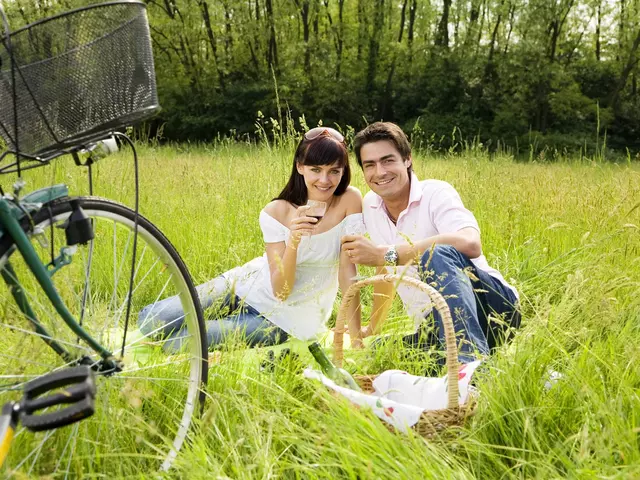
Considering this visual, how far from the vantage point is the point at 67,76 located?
1368 mm

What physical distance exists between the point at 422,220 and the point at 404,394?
38.6 inches

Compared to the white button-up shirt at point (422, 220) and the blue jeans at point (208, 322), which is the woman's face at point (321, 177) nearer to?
the white button-up shirt at point (422, 220)

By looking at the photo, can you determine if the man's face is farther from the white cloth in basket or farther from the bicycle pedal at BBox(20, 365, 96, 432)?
the bicycle pedal at BBox(20, 365, 96, 432)

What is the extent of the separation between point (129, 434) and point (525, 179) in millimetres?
4415

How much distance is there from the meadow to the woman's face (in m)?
0.73

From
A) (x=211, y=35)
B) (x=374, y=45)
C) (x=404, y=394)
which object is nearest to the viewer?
(x=404, y=394)

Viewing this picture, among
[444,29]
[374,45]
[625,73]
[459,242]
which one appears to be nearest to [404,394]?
[459,242]

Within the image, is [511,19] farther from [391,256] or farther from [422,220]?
[391,256]

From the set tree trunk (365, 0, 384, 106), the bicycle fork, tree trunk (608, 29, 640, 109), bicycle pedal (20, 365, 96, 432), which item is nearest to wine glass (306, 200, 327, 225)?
the bicycle fork

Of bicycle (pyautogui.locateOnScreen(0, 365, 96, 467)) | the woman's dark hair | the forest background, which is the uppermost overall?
the woman's dark hair

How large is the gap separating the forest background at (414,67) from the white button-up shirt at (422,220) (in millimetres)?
16437

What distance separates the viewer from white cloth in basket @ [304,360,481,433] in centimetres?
175

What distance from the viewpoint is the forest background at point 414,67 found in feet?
65.0

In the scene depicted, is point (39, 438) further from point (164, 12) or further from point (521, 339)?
point (164, 12)
